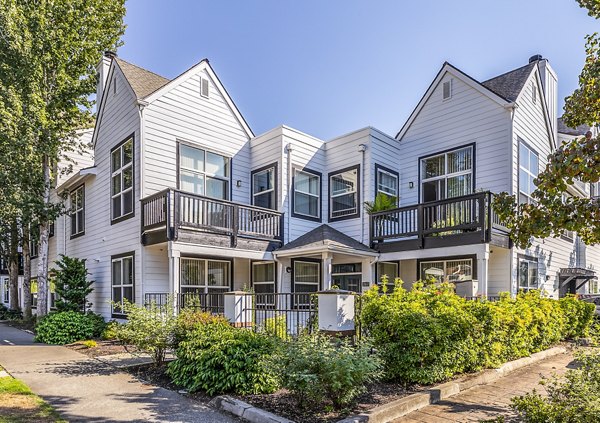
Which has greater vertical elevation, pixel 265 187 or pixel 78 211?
pixel 265 187

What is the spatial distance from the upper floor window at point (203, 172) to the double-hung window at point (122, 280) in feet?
9.25

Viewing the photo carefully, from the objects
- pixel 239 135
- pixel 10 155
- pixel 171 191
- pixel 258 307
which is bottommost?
pixel 258 307

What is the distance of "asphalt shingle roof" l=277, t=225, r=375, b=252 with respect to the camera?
12406mm

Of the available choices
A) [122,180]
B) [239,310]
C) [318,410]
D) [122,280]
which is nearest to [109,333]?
[122,280]

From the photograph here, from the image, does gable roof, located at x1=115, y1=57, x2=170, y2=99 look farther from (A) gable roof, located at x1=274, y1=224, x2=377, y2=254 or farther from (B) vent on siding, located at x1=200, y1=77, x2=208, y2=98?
(A) gable roof, located at x1=274, y1=224, x2=377, y2=254

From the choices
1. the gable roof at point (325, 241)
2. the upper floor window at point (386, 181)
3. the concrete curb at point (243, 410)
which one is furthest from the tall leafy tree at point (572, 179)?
the upper floor window at point (386, 181)

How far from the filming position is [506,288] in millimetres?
11422

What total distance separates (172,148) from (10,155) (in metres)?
5.45

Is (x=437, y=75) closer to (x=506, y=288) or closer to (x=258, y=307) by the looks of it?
(x=506, y=288)

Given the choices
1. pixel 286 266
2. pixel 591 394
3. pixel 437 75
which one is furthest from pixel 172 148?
pixel 591 394

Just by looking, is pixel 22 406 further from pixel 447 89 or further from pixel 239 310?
pixel 447 89

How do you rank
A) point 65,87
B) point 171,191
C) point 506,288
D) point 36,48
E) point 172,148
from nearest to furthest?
1. point 171,191
2. point 506,288
3. point 172,148
4. point 36,48
5. point 65,87

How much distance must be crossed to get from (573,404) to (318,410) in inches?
114

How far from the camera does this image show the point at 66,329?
1148cm
